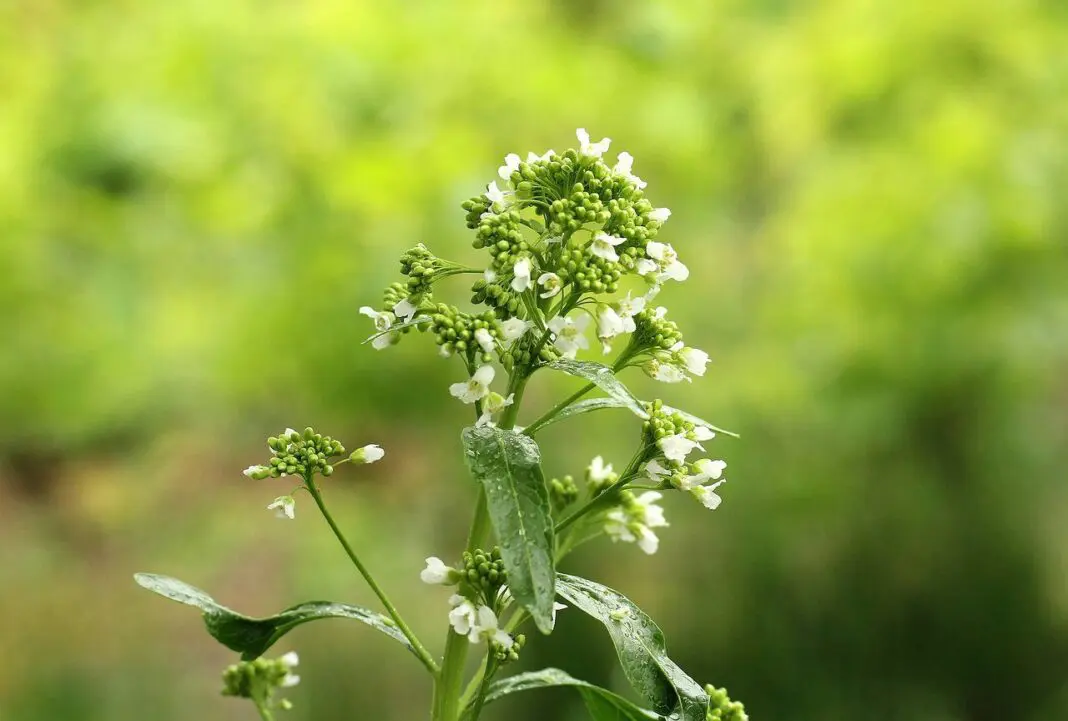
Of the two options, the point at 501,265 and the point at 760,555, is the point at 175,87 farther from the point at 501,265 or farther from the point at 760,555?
the point at 501,265

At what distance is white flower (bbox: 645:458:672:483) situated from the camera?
57 centimetres

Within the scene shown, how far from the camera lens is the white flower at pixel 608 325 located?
0.55 m

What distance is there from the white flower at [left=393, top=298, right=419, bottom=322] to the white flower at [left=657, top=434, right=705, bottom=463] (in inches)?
6.1

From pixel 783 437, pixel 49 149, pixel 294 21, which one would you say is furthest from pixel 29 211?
pixel 783 437

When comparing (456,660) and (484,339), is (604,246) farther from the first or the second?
(456,660)

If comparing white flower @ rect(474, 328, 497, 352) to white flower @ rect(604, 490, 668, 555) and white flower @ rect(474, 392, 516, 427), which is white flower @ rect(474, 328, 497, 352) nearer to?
white flower @ rect(474, 392, 516, 427)

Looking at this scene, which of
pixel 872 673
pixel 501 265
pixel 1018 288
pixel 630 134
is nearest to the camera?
pixel 501 265

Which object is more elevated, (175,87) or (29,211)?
(175,87)

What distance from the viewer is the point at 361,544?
2.17m

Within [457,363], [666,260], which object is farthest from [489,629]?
[457,363]

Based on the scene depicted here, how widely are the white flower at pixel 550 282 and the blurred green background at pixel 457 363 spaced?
1431 mm

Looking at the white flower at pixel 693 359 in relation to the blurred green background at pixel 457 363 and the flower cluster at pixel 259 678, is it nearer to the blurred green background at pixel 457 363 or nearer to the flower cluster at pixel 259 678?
the flower cluster at pixel 259 678

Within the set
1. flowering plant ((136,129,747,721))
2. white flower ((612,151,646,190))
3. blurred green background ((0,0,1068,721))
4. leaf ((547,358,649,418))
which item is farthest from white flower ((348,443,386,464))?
blurred green background ((0,0,1068,721))

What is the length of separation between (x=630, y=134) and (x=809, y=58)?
497 mm
